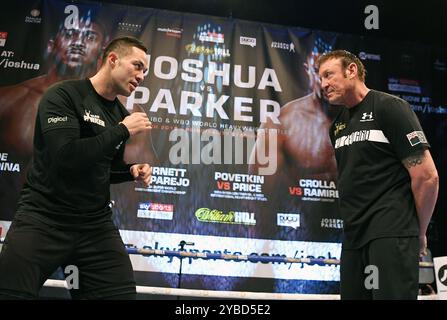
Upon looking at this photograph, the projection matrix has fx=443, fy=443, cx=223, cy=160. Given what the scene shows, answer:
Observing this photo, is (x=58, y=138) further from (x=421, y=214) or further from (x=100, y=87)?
(x=421, y=214)

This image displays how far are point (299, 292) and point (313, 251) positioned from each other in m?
0.39

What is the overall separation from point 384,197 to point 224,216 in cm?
229

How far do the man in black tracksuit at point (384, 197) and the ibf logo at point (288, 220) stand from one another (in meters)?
2.04

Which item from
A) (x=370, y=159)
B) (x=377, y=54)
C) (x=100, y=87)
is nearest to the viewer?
(x=370, y=159)

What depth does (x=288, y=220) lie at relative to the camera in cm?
406

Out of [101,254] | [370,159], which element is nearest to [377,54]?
[370,159]

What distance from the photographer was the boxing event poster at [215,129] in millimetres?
3904

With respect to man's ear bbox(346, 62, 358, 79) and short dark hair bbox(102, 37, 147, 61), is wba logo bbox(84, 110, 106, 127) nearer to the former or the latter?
short dark hair bbox(102, 37, 147, 61)

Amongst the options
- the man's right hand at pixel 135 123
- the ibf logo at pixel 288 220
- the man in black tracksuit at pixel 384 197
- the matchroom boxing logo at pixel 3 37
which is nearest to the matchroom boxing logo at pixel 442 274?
the ibf logo at pixel 288 220

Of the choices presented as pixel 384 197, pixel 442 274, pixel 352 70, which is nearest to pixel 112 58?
pixel 352 70

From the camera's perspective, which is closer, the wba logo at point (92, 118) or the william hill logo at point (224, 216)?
the wba logo at point (92, 118)

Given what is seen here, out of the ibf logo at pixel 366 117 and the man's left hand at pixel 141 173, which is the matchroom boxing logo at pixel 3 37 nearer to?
the man's left hand at pixel 141 173

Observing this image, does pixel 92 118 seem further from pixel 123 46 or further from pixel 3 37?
pixel 3 37

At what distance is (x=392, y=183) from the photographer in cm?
185
